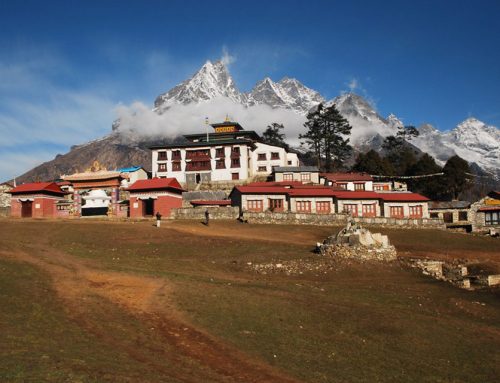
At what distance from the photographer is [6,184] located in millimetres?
87375

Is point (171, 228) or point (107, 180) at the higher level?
point (107, 180)

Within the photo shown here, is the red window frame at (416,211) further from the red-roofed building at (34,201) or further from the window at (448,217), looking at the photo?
the red-roofed building at (34,201)

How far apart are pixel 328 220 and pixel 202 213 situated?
52.4 feet

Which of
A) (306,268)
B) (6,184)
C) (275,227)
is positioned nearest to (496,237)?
(275,227)

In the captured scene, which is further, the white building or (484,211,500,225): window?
the white building

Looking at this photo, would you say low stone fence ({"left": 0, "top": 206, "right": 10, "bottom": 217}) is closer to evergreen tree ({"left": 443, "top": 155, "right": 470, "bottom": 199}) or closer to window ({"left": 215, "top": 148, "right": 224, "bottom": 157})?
window ({"left": 215, "top": 148, "right": 224, "bottom": 157})

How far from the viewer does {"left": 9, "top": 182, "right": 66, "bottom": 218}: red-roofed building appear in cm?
6278

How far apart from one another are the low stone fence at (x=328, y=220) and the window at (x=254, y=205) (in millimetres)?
6418

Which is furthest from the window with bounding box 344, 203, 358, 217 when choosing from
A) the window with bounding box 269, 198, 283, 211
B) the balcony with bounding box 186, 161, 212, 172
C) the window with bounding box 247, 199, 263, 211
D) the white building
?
the balcony with bounding box 186, 161, 212, 172

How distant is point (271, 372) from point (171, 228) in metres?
34.9

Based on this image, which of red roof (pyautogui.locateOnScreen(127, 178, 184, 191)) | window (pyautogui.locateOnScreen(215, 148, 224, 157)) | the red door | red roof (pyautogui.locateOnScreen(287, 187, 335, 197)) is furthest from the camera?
window (pyautogui.locateOnScreen(215, 148, 224, 157))

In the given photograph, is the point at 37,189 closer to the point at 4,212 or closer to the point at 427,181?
the point at 4,212

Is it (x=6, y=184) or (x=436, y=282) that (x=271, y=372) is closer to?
(x=436, y=282)

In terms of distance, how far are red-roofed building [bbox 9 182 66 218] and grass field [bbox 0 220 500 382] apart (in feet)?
95.2
